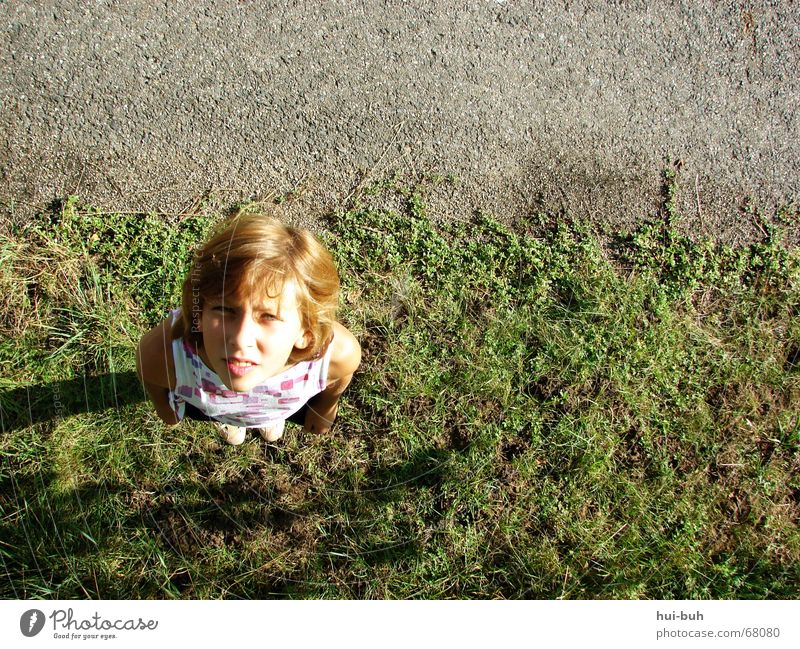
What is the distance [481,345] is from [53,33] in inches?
94.3

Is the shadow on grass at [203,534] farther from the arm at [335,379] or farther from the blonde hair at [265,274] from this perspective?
the blonde hair at [265,274]

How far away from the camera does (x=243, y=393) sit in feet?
7.04

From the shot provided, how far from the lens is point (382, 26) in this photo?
3.15 metres

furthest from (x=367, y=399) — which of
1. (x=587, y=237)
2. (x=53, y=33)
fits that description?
(x=53, y=33)

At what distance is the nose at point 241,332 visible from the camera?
181 centimetres

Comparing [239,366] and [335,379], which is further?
[335,379]

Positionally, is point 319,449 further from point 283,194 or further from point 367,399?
point 283,194

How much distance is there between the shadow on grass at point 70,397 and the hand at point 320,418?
0.70 metres

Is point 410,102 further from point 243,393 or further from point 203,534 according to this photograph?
point 203,534

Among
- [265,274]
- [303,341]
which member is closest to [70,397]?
[303,341]

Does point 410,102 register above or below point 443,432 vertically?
above

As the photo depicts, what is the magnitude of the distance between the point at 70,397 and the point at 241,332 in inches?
54.7

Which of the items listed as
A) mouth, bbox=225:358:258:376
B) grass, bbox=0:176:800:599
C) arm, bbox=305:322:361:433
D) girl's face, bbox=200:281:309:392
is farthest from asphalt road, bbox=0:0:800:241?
mouth, bbox=225:358:258:376

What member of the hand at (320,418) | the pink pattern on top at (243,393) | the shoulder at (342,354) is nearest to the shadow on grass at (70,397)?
the pink pattern on top at (243,393)
